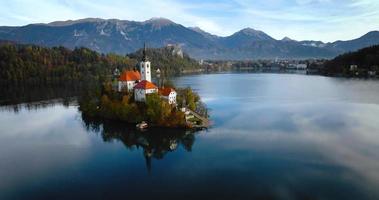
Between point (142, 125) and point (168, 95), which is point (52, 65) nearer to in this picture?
point (168, 95)

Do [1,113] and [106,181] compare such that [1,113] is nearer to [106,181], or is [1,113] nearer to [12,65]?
[106,181]

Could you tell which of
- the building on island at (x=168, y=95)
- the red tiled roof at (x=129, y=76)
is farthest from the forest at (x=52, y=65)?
the building on island at (x=168, y=95)

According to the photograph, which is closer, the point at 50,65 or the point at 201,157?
the point at 201,157

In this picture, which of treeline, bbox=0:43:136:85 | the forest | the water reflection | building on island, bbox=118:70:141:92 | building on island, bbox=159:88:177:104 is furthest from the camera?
treeline, bbox=0:43:136:85

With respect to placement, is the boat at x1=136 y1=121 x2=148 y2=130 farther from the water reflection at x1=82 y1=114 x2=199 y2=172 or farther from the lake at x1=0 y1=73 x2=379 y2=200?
the lake at x1=0 y1=73 x2=379 y2=200

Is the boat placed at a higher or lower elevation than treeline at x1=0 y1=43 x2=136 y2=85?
lower

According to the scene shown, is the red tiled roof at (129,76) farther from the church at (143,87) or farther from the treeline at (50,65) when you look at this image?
the treeline at (50,65)

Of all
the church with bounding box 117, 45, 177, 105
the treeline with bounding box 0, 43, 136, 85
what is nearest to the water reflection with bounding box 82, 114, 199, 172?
the church with bounding box 117, 45, 177, 105

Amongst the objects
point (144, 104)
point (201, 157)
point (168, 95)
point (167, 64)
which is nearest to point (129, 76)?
point (144, 104)
